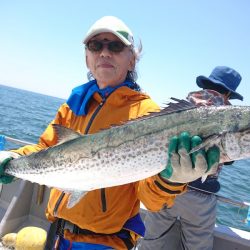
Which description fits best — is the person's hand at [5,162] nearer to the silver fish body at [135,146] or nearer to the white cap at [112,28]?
the silver fish body at [135,146]

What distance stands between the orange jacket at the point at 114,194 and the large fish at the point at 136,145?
126mm

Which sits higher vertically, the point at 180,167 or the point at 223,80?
the point at 223,80

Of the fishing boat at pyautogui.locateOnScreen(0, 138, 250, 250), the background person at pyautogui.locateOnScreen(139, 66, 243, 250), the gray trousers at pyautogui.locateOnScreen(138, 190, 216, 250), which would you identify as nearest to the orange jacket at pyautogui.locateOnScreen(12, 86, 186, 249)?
the background person at pyautogui.locateOnScreen(139, 66, 243, 250)

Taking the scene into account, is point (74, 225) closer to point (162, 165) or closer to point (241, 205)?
point (162, 165)

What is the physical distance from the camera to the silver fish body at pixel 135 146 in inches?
96.0

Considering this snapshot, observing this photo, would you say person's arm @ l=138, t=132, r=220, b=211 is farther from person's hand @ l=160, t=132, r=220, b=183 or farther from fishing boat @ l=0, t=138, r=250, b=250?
fishing boat @ l=0, t=138, r=250, b=250

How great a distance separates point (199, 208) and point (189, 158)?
7.21 feet

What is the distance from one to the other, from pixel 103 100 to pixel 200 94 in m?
1.68

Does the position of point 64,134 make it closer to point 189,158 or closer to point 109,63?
point 109,63

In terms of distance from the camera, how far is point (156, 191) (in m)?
2.59

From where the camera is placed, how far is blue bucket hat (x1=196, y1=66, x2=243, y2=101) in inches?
177

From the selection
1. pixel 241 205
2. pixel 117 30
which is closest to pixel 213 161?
pixel 117 30

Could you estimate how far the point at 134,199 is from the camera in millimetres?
2814

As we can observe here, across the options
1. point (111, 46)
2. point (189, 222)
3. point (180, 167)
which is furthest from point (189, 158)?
point (189, 222)
